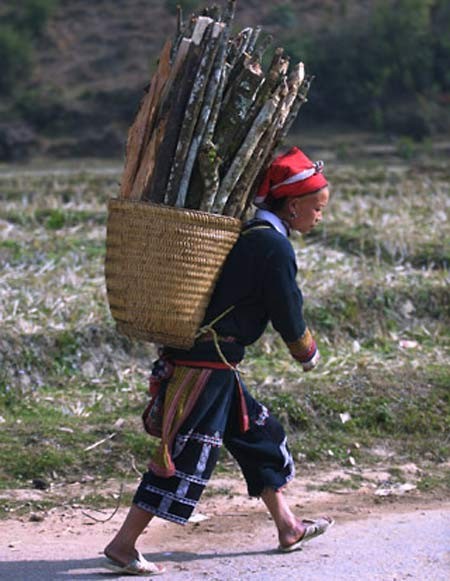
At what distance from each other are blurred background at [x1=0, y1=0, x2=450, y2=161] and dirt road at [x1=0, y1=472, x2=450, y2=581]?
13807 millimetres

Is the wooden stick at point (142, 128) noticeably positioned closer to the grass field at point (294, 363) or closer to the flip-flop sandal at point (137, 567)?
the flip-flop sandal at point (137, 567)

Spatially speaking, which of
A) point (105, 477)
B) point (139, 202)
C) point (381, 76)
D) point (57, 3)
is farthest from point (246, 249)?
point (57, 3)

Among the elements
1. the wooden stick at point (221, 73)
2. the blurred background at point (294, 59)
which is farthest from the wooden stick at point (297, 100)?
the blurred background at point (294, 59)

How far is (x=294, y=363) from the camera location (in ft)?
21.2

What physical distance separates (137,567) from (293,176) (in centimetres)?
154

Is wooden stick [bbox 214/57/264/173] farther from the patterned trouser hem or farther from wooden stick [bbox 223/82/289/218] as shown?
the patterned trouser hem

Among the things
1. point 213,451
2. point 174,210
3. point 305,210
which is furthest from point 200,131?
point 213,451

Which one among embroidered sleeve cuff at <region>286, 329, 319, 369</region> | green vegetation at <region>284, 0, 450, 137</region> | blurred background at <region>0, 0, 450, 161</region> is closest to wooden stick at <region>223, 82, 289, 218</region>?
embroidered sleeve cuff at <region>286, 329, 319, 369</region>

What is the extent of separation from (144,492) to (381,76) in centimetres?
1840

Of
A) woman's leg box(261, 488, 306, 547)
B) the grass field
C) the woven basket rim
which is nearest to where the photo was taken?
the woven basket rim

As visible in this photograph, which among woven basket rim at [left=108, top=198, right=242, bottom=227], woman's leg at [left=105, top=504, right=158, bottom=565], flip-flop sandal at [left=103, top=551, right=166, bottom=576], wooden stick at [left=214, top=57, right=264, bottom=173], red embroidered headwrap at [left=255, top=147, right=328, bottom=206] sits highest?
wooden stick at [left=214, top=57, right=264, bottom=173]

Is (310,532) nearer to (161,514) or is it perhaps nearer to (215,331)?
(161,514)

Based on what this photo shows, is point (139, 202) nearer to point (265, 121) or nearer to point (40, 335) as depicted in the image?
point (265, 121)

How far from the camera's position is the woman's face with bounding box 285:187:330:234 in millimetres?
4340
